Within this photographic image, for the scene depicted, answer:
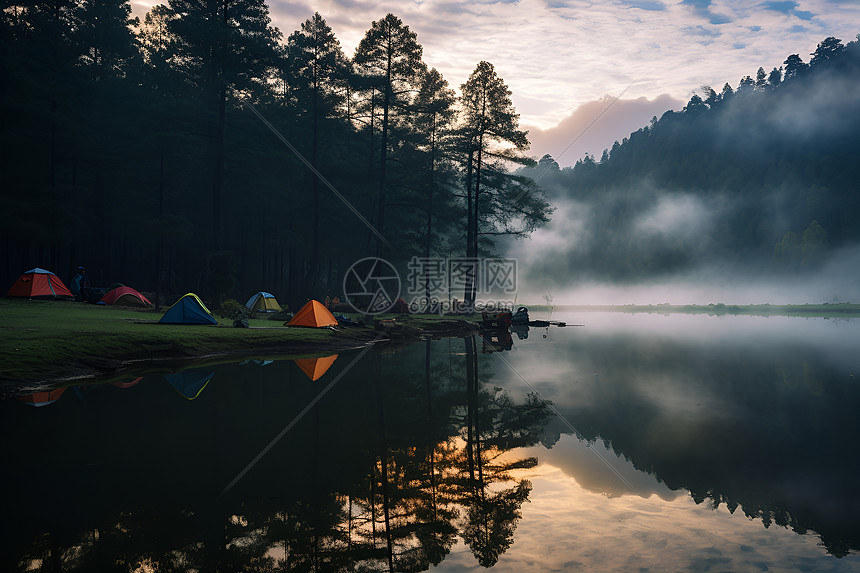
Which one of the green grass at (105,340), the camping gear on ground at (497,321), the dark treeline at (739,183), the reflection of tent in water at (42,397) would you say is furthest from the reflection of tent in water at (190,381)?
the dark treeline at (739,183)

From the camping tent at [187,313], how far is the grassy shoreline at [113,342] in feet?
3.01

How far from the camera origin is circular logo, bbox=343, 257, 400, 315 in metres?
41.3

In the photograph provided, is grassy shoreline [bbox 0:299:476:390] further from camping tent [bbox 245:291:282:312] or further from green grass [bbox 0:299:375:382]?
camping tent [bbox 245:291:282:312]

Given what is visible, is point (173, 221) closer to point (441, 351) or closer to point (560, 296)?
point (441, 351)

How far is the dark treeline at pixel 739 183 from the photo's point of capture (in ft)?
477

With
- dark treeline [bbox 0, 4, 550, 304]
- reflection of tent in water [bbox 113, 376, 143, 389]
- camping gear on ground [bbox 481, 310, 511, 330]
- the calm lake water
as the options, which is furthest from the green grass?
camping gear on ground [bbox 481, 310, 511, 330]

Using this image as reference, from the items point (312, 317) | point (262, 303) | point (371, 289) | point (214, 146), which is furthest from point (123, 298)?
point (214, 146)

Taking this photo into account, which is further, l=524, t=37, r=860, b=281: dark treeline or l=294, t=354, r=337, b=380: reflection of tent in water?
l=524, t=37, r=860, b=281: dark treeline

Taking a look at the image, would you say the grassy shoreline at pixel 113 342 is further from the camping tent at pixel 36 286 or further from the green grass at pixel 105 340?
the camping tent at pixel 36 286

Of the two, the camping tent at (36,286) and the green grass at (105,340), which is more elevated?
the camping tent at (36,286)

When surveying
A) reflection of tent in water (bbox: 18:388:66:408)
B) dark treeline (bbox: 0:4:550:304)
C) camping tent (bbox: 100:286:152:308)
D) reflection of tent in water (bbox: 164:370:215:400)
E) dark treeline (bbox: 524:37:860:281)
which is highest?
dark treeline (bbox: 524:37:860:281)

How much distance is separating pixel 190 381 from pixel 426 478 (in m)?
10.2

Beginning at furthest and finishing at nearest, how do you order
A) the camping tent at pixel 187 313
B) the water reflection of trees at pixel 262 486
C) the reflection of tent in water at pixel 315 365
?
the camping tent at pixel 187 313 < the reflection of tent in water at pixel 315 365 < the water reflection of trees at pixel 262 486

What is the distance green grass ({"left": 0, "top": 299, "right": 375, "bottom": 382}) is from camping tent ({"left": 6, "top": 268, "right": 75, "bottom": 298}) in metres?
4.51
